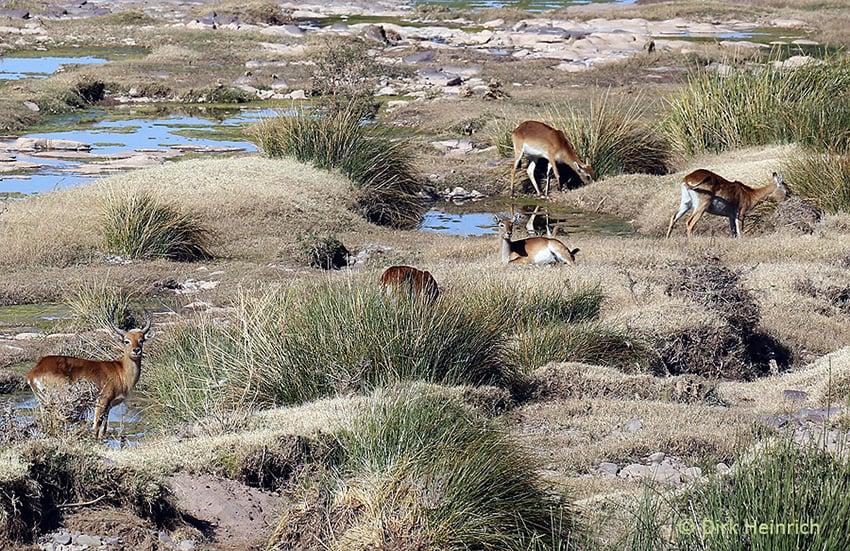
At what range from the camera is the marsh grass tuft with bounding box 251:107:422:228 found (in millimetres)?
19875

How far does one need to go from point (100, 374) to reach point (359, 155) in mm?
12289

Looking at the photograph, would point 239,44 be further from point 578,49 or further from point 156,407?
point 156,407

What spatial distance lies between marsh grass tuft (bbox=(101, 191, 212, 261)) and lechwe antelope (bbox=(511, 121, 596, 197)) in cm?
733

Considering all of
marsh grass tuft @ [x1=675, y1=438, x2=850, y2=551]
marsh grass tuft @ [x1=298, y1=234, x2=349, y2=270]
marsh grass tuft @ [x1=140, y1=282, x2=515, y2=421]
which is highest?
marsh grass tuft @ [x1=675, y1=438, x2=850, y2=551]

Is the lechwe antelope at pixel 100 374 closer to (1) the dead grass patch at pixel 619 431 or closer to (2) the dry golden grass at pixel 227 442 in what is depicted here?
(2) the dry golden grass at pixel 227 442

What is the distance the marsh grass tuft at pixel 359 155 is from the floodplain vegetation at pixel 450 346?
2.1 inches

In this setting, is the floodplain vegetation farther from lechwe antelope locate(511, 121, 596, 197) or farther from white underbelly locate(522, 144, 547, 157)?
white underbelly locate(522, 144, 547, 157)

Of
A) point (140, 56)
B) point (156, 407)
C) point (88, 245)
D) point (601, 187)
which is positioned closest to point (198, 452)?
point (156, 407)

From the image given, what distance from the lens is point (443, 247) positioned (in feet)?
52.9

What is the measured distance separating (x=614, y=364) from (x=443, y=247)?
5697 millimetres

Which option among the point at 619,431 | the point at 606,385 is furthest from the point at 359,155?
the point at 619,431

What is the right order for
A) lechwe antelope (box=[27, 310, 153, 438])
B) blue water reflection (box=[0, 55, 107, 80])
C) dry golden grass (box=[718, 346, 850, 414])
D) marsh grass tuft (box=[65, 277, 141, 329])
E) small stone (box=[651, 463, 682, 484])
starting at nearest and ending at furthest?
small stone (box=[651, 463, 682, 484]), lechwe antelope (box=[27, 310, 153, 438]), dry golden grass (box=[718, 346, 850, 414]), marsh grass tuft (box=[65, 277, 141, 329]), blue water reflection (box=[0, 55, 107, 80])

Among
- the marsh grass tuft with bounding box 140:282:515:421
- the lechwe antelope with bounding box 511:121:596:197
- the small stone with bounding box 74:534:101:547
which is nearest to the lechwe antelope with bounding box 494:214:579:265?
the marsh grass tuft with bounding box 140:282:515:421

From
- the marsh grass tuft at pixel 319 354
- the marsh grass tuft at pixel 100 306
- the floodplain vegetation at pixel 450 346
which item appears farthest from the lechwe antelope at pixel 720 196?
the marsh grass tuft at pixel 100 306
